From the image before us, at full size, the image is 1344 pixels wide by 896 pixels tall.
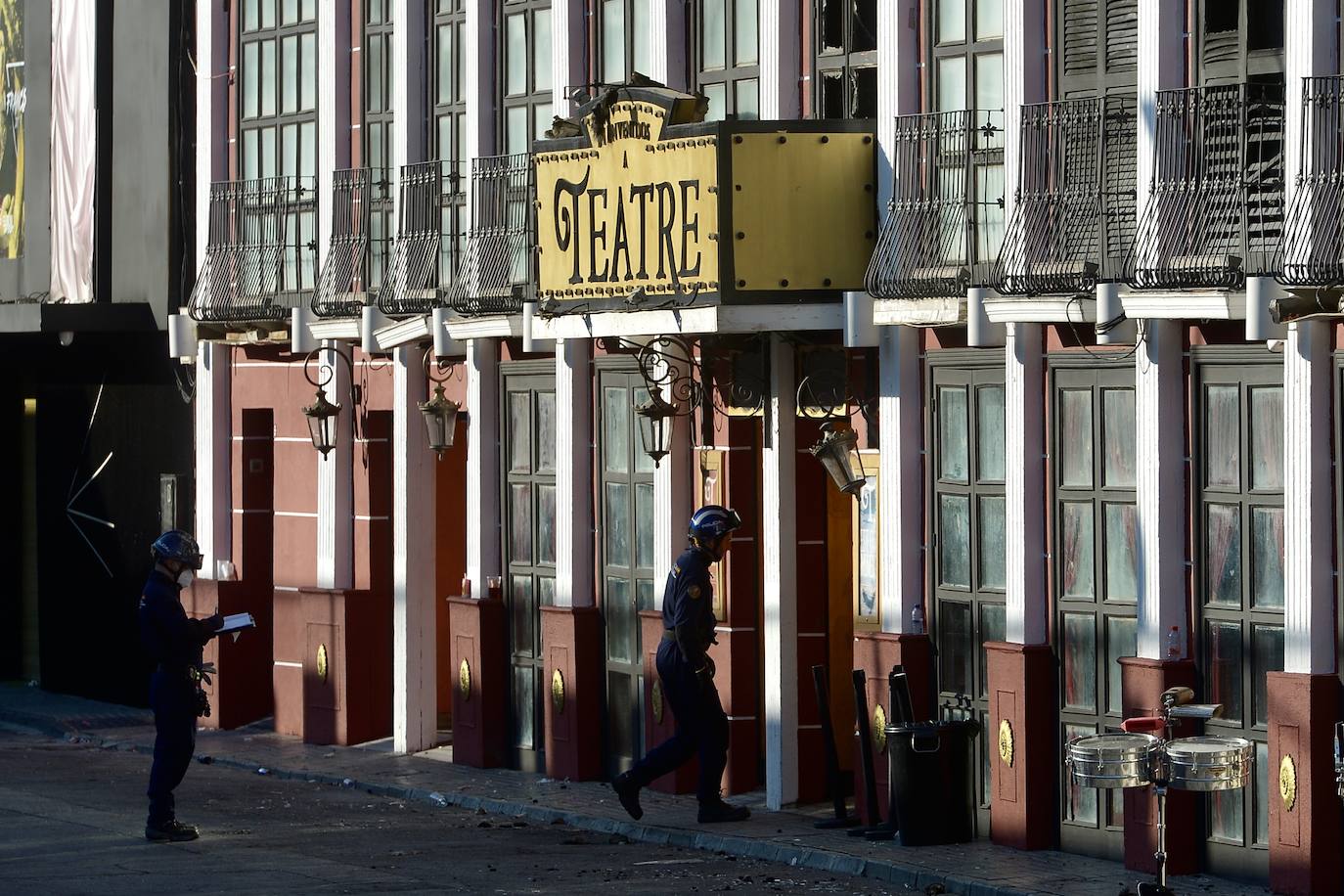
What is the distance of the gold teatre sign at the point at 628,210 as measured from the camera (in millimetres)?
18156

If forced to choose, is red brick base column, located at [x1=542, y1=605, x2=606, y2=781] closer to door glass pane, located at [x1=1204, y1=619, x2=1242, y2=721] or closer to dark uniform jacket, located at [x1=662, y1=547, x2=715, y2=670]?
dark uniform jacket, located at [x1=662, y1=547, x2=715, y2=670]

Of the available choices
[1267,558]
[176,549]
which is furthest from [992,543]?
[176,549]

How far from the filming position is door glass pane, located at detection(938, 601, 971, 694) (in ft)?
57.2

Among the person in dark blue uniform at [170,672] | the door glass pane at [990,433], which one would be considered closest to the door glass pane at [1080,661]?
the door glass pane at [990,433]

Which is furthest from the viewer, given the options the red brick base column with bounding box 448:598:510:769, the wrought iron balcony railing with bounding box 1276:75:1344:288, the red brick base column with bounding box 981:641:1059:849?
the red brick base column with bounding box 448:598:510:769

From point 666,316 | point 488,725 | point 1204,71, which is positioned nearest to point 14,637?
point 488,725

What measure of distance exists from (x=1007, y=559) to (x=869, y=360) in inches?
77.3

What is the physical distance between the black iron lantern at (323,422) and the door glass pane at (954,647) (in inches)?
287

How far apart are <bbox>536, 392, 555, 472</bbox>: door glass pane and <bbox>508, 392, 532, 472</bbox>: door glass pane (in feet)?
0.33

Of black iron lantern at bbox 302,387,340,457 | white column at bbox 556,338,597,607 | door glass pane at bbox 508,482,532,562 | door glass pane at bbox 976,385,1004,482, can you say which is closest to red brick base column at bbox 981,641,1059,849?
door glass pane at bbox 976,385,1004,482

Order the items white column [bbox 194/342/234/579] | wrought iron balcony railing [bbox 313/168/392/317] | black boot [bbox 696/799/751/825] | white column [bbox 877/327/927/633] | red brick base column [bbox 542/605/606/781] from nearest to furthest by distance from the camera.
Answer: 1. white column [bbox 877/327/927/633]
2. black boot [bbox 696/799/751/825]
3. red brick base column [bbox 542/605/606/781]
4. wrought iron balcony railing [bbox 313/168/392/317]
5. white column [bbox 194/342/234/579]

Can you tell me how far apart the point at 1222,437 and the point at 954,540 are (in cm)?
239

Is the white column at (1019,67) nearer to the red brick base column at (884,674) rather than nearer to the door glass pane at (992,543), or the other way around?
the door glass pane at (992,543)

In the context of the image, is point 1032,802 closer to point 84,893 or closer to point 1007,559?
point 1007,559
